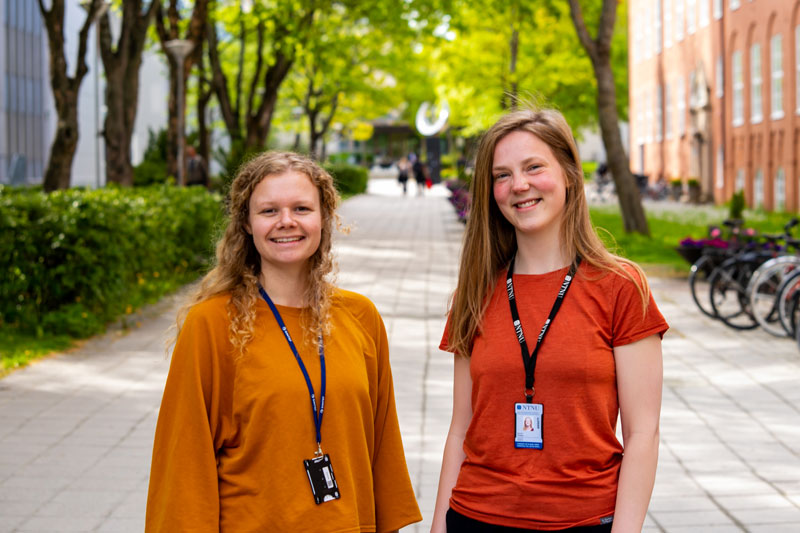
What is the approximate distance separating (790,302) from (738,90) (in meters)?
28.9

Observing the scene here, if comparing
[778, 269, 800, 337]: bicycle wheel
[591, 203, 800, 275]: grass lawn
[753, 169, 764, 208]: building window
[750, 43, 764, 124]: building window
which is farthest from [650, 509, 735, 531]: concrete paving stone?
[750, 43, 764, 124]: building window

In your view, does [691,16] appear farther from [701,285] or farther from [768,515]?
[768,515]

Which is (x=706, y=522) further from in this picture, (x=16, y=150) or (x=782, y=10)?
(x=16, y=150)

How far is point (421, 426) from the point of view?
7777mm

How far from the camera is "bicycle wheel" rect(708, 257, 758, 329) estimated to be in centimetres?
1245

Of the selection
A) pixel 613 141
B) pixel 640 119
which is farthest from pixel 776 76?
pixel 640 119

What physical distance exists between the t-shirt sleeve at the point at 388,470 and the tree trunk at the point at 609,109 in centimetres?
1814

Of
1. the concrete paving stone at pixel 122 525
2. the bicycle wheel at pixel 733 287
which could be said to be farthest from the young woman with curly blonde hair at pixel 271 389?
the bicycle wheel at pixel 733 287

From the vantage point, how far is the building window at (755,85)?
36.0 meters

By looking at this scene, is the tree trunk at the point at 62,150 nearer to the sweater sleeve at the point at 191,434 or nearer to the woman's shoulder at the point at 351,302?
the woman's shoulder at the point at 351,302

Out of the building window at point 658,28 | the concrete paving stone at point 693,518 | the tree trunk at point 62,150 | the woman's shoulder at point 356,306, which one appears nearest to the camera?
the woman's shoulder at point 356,306

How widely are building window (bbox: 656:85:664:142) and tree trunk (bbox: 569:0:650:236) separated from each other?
3036 centimetres

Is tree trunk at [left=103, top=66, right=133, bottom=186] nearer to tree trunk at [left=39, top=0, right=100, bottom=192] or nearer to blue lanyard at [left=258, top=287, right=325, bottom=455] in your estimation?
tree trunk at [left=39, top=0, right=100, bottom=192]

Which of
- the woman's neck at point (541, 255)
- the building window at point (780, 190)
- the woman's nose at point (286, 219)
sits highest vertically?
the building window at point (780, 190)
